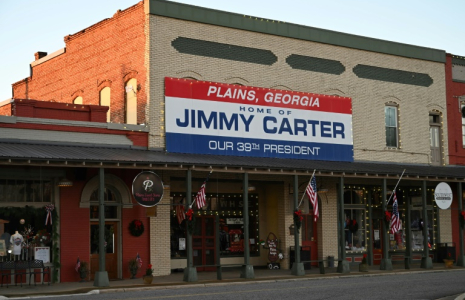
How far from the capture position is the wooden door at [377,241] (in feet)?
114

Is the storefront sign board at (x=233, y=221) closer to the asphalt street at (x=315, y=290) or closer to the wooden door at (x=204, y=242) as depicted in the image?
the wooden door at (x=204, y=242)

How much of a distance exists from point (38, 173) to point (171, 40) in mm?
7314

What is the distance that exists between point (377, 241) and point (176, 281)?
43.9ft

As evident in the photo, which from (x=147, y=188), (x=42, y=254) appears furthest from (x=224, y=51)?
(x=42, y=254)

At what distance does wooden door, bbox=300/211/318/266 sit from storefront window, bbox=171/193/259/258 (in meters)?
2.16

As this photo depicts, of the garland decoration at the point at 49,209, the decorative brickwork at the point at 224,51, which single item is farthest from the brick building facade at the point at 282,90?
the garland decoration at the point at 49,209

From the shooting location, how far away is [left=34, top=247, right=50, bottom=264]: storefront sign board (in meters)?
24.7

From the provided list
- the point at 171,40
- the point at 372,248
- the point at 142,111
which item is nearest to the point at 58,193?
the point at 142,111

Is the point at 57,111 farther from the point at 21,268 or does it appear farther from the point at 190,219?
the point at 190,219

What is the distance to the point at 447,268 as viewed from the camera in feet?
103

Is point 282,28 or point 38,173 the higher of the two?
point 282,28

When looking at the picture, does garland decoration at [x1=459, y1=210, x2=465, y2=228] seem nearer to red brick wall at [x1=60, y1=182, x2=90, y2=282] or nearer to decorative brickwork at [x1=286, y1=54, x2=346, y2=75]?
decorative brickwork at [x1=286, y1=54, x2=346, y2=75]

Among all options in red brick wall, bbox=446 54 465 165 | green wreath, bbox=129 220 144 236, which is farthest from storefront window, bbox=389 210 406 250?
green wreath, bbox=129 220 144 236

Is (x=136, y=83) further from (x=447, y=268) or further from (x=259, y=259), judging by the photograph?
(x=447, y=268)
